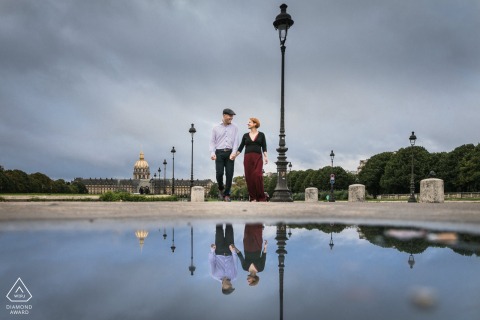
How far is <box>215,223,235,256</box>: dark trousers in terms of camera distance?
2.86 m

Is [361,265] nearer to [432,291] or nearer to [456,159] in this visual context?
[432,291]

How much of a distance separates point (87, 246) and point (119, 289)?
123 cm

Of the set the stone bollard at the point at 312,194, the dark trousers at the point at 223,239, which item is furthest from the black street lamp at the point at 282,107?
the stone bollard at the point at 312,194

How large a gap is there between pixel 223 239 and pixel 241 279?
4.54ft

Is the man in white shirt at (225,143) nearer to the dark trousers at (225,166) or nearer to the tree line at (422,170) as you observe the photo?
the dark trousers at (225,166)

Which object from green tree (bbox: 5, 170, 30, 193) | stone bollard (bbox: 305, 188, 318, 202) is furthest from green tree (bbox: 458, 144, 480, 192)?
green tree (bbox: 5, 170, 30, 193)

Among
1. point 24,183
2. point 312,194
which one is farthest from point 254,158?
point 24,183

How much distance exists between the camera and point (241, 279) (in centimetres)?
211

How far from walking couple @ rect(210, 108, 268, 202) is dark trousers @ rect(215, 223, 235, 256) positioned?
7.15 metres

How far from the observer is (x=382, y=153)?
86.4 m

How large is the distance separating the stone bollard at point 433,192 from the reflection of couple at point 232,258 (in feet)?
58.3

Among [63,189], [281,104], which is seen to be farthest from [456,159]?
[63,189]

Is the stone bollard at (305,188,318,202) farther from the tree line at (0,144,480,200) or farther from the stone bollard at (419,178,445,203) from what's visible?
the tree line at (0,144,480,200)

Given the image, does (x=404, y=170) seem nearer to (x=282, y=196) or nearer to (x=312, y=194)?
(x=312, y=194)
